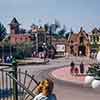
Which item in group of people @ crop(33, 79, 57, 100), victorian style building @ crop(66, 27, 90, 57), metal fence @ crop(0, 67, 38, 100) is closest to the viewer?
group of people @ crop(33, 79, 57, 100)

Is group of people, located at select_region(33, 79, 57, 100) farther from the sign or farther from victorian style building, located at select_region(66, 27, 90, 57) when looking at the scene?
the sign

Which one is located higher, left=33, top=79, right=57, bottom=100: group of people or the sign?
the sign

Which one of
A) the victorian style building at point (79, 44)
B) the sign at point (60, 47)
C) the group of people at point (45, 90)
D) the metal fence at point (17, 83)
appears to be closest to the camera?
the group of people at point (45, 90)

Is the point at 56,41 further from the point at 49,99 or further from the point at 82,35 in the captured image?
the point at 49,99

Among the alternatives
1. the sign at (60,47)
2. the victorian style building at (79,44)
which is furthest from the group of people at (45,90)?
the sign at (60,47)

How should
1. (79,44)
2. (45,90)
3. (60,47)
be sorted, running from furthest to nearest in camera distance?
1. (60,47)
2. (79,44)
3. (45,90)

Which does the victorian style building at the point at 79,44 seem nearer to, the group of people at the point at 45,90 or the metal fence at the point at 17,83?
the metal fence at the point at 17,83

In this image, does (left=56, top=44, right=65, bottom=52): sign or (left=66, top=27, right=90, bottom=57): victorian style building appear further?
(left=56, top=44, right=65, bottom=52): sign

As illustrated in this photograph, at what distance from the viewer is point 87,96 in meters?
19.6

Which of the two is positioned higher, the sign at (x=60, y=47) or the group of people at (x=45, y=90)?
the sign at (x=60, y=47)

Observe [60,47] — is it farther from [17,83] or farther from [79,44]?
[17,83]

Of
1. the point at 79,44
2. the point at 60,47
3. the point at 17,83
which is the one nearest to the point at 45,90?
the point at 17,83

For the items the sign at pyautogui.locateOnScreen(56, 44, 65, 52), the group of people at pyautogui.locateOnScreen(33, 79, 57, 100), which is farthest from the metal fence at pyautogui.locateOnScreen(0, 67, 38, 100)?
the sign at pyautogui.locateOnScreen(56, 44, 65, 52)

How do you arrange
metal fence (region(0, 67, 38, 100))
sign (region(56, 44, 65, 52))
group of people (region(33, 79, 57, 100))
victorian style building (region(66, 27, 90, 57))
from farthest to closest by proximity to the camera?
sign (region(56, 44, 65, 52)) → victorian style building (region(66, 27, 90, 57)) → metal fence (region(0, 67, 38, 100)) → group of people (region(33, 79, 57, 100))
